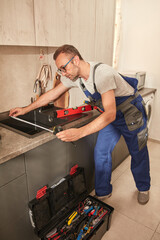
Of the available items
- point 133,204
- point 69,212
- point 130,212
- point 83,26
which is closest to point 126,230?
point 130,212

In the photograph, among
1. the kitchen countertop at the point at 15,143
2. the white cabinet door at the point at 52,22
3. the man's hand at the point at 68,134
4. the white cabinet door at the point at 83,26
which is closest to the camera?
the kitchen countertop at the point at 15,143

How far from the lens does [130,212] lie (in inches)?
71.7

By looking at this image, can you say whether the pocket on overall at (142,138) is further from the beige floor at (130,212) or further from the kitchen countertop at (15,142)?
the kitchen countertop at (15,142)

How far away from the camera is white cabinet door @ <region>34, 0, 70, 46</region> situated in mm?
1519

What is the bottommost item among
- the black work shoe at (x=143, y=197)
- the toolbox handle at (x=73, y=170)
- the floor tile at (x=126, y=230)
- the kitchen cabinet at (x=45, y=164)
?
the floor tile at (x=126, y=230)

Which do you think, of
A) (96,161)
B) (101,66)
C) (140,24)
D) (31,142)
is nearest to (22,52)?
(101,66)

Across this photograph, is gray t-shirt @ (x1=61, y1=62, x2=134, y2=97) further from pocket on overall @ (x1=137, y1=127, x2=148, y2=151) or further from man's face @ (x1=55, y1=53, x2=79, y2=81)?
pocket on overall @ (x1=137, y1=127, x2=148, y2=151)

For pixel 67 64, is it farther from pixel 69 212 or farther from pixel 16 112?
pixel 69 212

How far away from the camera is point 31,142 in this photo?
115cm

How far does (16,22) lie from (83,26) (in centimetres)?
85

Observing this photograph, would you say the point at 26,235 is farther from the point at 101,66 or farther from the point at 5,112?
the point at 101,66

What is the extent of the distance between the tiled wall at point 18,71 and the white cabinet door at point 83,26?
296mm

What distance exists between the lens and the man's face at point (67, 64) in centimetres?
129

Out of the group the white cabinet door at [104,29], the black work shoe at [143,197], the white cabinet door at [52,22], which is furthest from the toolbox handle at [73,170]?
the white cabinet door at [104,29]
